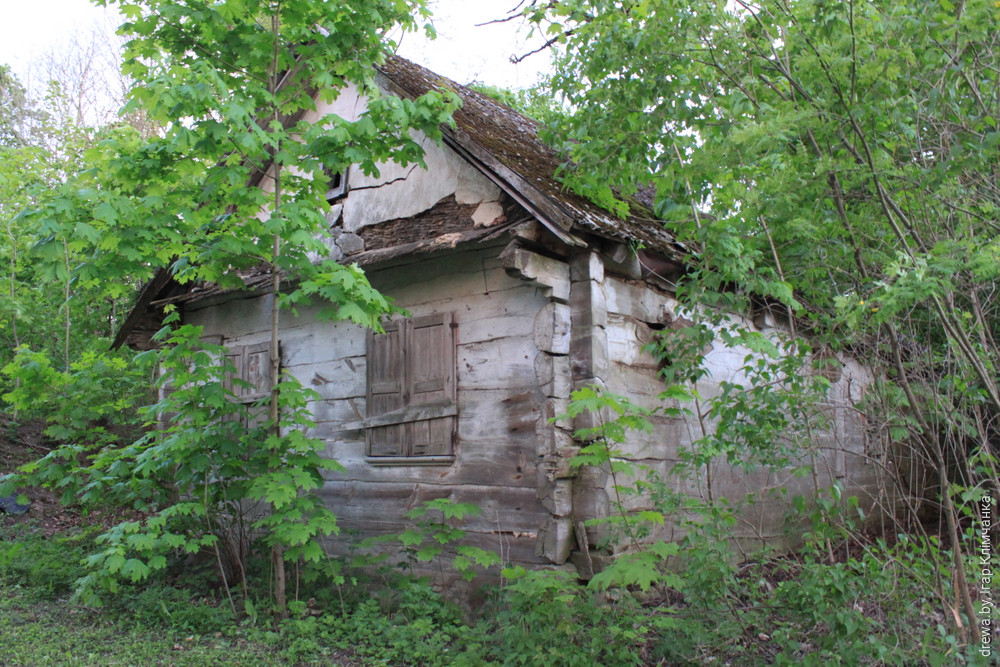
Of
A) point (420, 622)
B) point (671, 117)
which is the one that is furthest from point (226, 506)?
point (671, 117)

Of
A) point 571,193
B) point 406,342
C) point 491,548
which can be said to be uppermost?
point 571,193

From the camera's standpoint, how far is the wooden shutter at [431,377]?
6141 mm

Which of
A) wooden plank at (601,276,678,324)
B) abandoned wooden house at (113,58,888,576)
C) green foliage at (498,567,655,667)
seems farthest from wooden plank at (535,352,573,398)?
green foliage at (498,567,655,667)

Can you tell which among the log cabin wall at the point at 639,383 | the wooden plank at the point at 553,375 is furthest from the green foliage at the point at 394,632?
the wooden plank at the point at 553,375

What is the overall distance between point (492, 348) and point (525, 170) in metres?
1.49

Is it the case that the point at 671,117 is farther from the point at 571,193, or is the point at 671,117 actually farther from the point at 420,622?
the point at 420,622

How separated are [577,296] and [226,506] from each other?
10.9 ft

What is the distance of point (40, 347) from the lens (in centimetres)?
1239

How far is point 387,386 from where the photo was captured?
6547mm

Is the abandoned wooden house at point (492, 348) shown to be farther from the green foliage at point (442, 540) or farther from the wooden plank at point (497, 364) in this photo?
the green foliage at point (442, 540)

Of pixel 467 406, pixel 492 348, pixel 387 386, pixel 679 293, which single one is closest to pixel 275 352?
pixel 387 386

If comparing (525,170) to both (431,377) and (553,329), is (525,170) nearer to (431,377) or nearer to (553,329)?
(553,329)

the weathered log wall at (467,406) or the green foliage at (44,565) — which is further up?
the weathered log wall at (467,406)

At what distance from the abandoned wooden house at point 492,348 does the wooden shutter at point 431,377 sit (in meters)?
0.01
